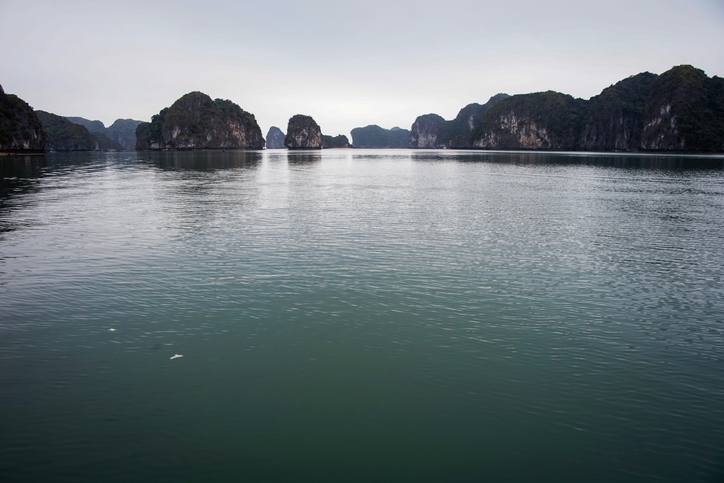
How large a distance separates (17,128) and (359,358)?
188408 millimetres

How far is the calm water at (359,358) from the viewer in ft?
29.1

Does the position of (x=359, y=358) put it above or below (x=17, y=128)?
below

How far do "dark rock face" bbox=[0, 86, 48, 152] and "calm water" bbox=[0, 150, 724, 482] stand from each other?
503 ft

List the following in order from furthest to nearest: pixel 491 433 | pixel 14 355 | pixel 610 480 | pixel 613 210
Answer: pixel 613 210, pixel 14 355, pixel 491 433, pixel 610 480

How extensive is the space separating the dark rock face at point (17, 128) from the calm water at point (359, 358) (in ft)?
503

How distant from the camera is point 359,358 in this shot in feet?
41.9

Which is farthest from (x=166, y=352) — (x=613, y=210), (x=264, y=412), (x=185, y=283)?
(x=613, y=210)

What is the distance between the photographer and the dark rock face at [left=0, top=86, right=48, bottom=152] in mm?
144250

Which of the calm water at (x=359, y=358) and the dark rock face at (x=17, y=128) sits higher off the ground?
the dark rock face at (x=17, y=128)

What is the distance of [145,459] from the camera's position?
8.62 metres

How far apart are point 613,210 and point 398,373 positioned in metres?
37.3

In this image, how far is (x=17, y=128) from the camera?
153000 millimetres

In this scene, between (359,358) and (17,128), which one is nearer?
(359,358)

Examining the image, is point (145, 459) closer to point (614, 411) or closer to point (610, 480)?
point (610, 480)
